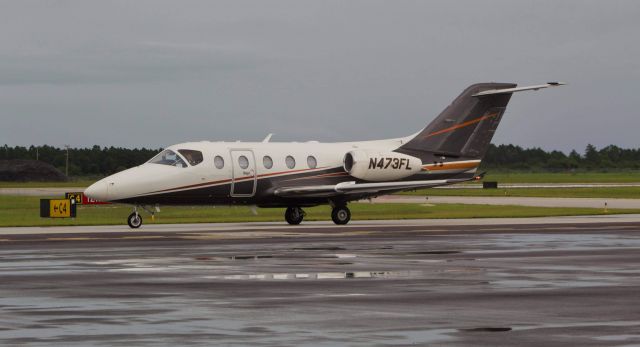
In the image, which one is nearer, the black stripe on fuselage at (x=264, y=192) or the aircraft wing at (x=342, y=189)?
the black stripe on fuselage at (x=264, y=192)

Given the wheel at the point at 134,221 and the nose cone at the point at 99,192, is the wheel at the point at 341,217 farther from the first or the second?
the nose cone at the point at 99,192

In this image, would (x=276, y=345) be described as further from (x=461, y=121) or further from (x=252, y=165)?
(x=461, y=121)

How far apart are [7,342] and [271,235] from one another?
25291 mm

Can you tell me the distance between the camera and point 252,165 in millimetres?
48469

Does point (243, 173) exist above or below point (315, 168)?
below

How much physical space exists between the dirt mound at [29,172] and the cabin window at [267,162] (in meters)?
133

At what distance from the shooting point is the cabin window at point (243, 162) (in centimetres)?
4819

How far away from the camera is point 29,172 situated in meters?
182

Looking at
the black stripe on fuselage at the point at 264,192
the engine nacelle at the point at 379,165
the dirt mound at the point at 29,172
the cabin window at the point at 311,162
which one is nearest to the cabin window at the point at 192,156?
the black stripe on fuselage at the point at 264,192

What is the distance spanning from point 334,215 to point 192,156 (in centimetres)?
614

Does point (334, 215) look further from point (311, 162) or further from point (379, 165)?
point (379, 165)

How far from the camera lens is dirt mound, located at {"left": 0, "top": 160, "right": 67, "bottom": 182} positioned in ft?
588

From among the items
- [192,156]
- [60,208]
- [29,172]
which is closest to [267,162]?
[192,156]

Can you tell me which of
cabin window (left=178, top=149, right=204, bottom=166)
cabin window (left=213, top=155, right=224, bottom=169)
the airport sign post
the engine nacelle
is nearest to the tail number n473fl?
the engine nacelle
